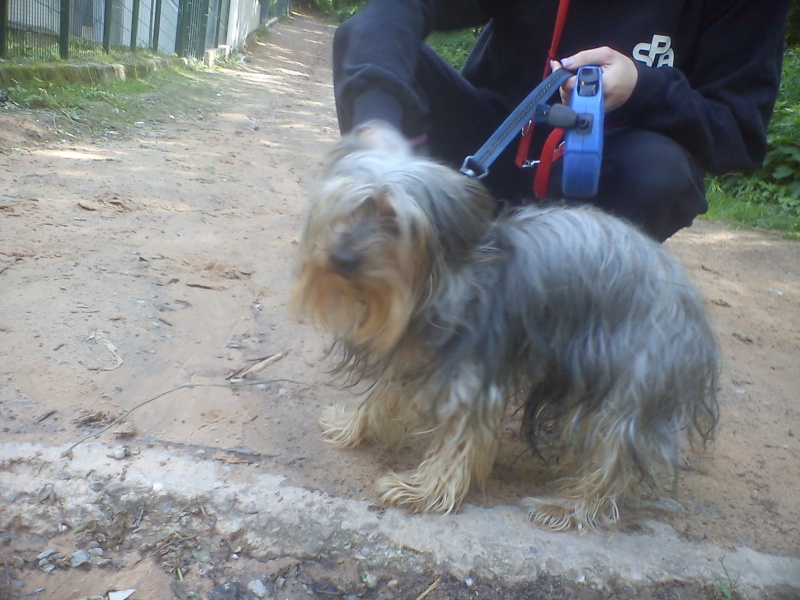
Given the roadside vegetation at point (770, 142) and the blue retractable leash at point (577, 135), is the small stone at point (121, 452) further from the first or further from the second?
the roadside vegetation at point (770, 142)

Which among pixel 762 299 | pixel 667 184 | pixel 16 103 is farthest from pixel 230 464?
pixel 16 103

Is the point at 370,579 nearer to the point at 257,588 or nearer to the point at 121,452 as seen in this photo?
the point at 257,588

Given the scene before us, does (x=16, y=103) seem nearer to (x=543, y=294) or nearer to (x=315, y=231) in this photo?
(x=315, y=231)

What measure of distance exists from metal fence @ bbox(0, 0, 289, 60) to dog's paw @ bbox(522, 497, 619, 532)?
698 cm

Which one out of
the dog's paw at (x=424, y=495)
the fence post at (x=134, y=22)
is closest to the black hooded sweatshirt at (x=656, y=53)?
the dog's paw at (x=424, y=495)

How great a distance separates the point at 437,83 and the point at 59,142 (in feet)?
12.3

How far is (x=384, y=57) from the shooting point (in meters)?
2.67

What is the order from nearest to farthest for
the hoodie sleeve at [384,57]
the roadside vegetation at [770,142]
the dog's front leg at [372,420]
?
the dog's front leg at [372,420] → the hoodie sleeve at [384,57] → the roadside vegetation at [770,142]

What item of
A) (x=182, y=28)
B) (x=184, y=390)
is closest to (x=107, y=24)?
(x=182, y=28)

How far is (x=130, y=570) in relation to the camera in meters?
1.94

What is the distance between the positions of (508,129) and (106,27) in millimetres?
9143

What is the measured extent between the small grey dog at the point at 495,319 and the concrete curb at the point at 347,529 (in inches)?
4.5

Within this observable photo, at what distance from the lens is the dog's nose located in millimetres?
1983

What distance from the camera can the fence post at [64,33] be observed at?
8.25 m
